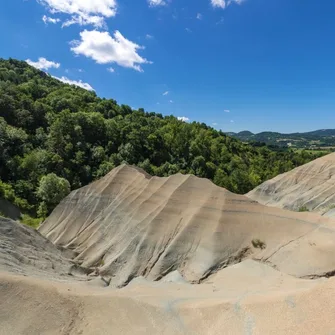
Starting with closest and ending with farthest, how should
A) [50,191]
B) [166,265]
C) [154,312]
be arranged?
[154,312] → [166,265] → [50,191]

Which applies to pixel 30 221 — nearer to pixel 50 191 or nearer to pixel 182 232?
pixel 50 191

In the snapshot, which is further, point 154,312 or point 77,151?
point 77,151

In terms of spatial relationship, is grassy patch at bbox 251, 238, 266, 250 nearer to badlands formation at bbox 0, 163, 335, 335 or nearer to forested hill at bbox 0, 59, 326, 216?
badlands formation at bbox 0, 163, 335, 335

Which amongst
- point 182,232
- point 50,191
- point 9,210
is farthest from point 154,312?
point 50,191

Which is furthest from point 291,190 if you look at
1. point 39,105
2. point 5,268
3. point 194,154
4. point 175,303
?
point 39,105

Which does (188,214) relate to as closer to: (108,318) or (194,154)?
(108,318)

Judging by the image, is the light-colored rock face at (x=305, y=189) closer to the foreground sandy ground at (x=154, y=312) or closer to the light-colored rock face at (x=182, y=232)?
the light-colored rock face at (x=182, y=232)
